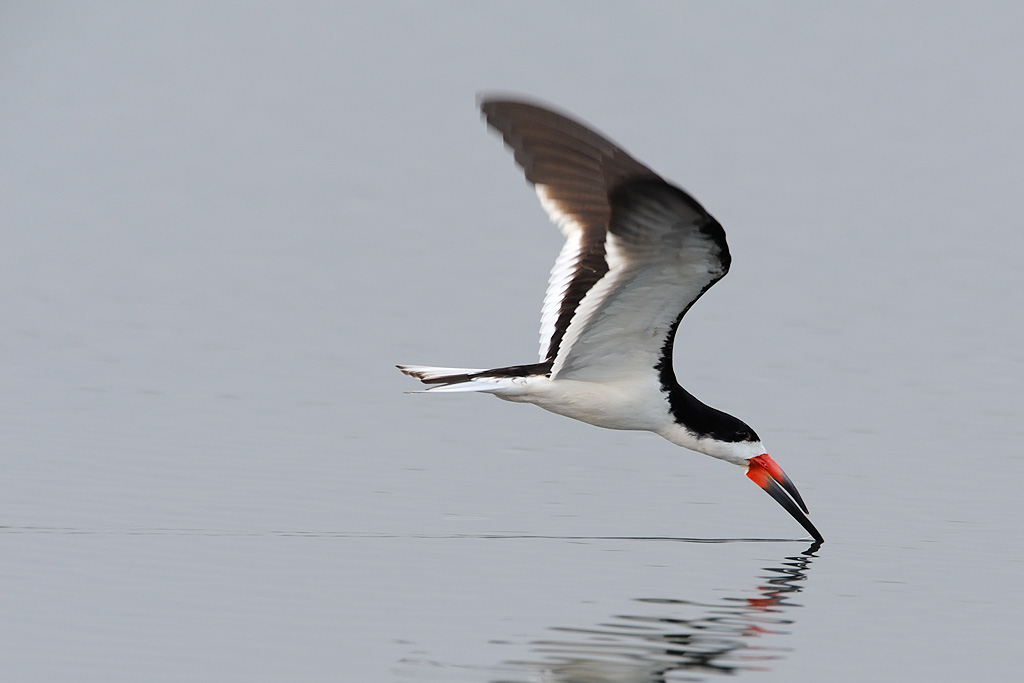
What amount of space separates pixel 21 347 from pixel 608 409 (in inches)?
284

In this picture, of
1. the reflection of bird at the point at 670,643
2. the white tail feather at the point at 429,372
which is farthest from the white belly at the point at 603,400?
the reflection of bird at the point at 670,643

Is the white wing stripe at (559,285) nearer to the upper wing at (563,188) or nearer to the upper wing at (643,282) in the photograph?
the upper wing at (563,188)

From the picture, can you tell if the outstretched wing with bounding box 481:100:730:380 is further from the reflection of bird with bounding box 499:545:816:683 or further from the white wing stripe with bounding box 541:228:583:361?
the reflection of bird with bounding box 499:545:816:683

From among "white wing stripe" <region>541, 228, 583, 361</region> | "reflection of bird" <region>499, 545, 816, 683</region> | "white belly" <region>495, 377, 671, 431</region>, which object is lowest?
"reflection of bird" <region>499, 545, 816, 683</region>

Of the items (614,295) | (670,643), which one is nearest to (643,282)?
(614,295)

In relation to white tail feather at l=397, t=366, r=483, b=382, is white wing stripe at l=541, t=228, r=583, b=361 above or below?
above

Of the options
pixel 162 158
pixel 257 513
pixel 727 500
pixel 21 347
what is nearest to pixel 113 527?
pixel 257 513

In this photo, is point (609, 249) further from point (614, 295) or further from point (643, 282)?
point (614, 295)

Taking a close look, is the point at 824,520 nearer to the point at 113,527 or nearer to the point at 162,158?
the point at 113,527

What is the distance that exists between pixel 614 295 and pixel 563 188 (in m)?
1.13

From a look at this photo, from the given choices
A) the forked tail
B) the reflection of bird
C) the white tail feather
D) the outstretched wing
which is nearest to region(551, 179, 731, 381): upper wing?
the outstretched wing

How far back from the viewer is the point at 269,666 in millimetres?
7414

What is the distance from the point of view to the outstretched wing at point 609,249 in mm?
8062

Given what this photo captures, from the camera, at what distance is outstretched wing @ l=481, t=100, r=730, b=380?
8062 mm
